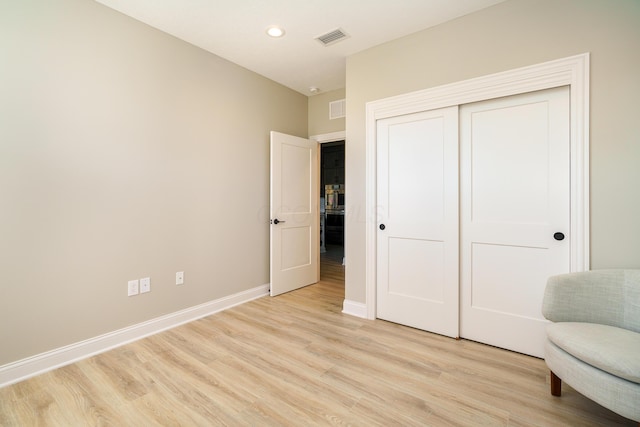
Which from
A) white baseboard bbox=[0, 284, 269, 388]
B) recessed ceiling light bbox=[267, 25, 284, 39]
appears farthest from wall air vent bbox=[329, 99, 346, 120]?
white baseboard bbox=[0, 284, 269, 388]

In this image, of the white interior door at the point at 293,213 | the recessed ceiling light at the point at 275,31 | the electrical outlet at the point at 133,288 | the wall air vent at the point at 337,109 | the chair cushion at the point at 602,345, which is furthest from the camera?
the wall air vent at the point at 337,109

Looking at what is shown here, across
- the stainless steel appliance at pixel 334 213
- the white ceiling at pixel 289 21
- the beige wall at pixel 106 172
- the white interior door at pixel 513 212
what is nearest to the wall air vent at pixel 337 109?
the white ceiling at pixel 289 21

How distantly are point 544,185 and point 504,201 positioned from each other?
0.28 meters

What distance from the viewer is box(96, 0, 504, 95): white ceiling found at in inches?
89.9

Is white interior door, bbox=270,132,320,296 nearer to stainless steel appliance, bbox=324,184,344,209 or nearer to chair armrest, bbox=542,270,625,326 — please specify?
chair armrest, bbox=542,270,625,326

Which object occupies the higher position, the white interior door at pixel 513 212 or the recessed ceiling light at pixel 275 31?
the recessed ceiling light at pixel 275 31

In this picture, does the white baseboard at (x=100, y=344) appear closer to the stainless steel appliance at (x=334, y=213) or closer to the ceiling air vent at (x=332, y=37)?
the ceiling air vent at (x=332, y=37)

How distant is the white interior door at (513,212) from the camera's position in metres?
2.09

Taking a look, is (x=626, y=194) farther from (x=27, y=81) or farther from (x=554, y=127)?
(x=27, y=81)

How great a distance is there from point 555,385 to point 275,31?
11.0 feet

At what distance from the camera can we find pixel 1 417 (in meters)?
1.57

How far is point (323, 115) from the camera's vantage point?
13.7 feet

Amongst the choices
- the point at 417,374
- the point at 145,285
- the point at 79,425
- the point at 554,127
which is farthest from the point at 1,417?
the point at 554,127

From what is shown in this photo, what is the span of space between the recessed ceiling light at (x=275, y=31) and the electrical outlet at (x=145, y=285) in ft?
8.24
